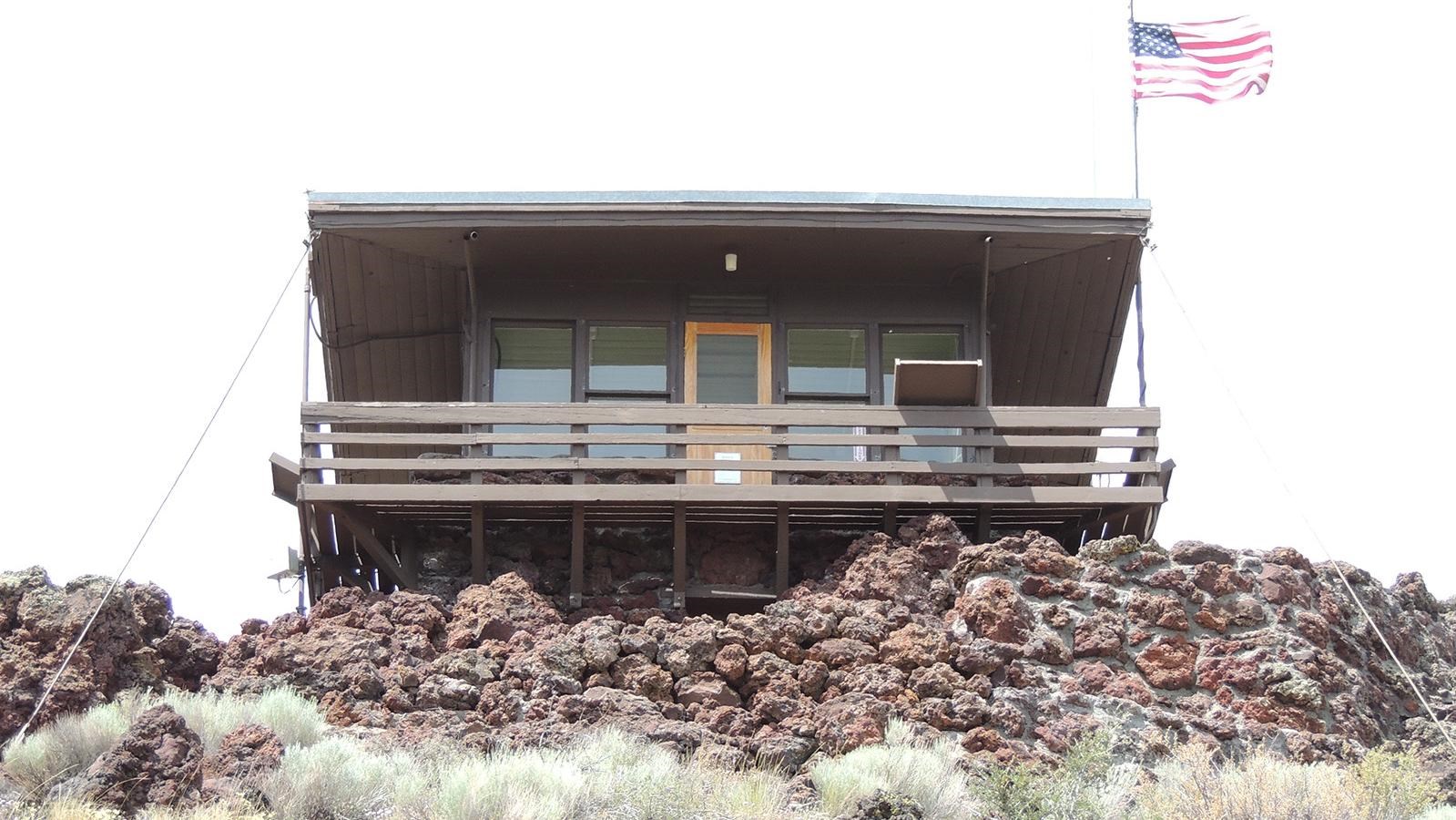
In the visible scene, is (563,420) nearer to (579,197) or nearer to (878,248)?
(579,197)

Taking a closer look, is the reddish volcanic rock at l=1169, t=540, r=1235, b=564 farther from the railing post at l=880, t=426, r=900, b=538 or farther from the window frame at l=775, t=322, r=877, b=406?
the window frame at l=775, t=322, r=877, b=406

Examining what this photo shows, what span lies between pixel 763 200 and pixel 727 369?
6.78ft

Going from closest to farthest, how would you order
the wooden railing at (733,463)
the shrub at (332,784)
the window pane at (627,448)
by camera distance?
1. the shrub at (332,784)
2. the wooden railing at (733,463)
3. the window pane at (627,448)

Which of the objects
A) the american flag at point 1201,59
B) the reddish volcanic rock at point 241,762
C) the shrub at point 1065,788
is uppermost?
the american flag at point 1201,59

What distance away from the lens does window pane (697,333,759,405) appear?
19.9 meters

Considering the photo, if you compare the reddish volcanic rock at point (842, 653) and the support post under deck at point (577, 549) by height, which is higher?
the support post under deck at point (577, 549)

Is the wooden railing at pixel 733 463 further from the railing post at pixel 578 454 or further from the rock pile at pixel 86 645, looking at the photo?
the rock pile at pixel 86 645

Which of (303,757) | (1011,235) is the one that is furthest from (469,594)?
(1011,235)

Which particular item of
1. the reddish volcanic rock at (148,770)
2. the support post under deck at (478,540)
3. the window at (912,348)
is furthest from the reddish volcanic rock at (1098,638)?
the reddish volcanic rock at (148,770)

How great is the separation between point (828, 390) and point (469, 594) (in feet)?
16.3

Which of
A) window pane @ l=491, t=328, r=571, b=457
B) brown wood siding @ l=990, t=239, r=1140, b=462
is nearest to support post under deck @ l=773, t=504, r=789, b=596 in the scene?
brown wood siding @ l=990, t=239, r=1140, b=462

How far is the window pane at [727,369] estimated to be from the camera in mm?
19906

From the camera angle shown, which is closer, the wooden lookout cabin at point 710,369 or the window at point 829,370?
the wooden lookout cabin at point 710,369

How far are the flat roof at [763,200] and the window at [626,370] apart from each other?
183 centimetres
